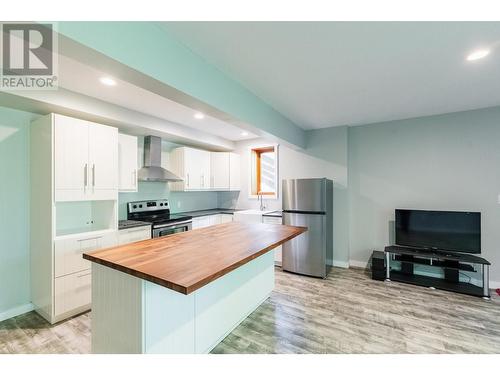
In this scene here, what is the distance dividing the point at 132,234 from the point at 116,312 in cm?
171

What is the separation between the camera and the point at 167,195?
14.0 ft

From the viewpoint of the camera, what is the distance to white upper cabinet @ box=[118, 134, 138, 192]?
3148 mm

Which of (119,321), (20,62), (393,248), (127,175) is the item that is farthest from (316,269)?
(20,62)

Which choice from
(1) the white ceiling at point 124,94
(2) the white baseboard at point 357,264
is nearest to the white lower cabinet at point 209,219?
(1) the white ceiling at point 124,94

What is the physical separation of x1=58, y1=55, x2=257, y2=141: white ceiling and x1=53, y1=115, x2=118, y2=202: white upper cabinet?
1.21 feet

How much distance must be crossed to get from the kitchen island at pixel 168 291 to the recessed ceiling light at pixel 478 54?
84.0 inches

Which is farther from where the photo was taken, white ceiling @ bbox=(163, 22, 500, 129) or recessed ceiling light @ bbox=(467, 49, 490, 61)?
recessed ceiling light @ bbox=(467, 49, 490, 61)

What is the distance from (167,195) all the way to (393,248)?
12.9 ft

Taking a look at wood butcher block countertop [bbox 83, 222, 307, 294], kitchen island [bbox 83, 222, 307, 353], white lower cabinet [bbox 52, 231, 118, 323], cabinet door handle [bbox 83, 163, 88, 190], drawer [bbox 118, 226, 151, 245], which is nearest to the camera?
wood butcher block countertop [bbox 83, 222, 307, 294]

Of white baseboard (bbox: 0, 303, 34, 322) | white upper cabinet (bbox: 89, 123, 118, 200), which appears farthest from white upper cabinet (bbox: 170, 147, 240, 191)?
white baseboard (bbox: 0, 303, 34, 322)

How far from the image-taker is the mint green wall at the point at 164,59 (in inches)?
47.4

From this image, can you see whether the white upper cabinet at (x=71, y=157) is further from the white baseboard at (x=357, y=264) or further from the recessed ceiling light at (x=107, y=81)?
the white baseboard at (x=357, y=264)

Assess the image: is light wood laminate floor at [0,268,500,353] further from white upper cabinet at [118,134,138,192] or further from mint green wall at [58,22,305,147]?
mint green wall at [58,22,305,147]
